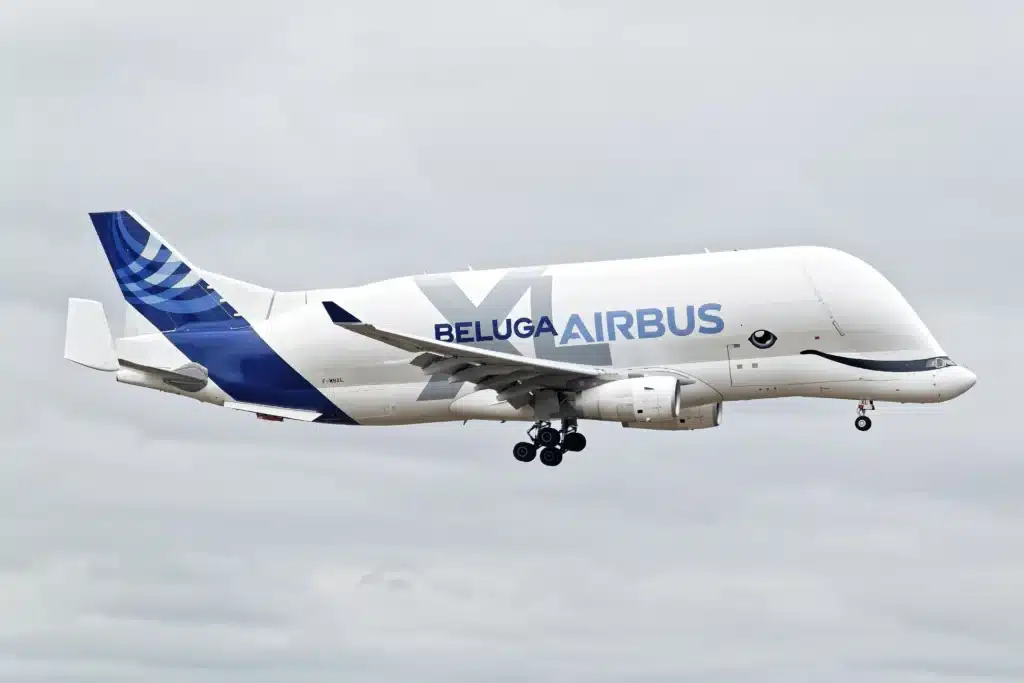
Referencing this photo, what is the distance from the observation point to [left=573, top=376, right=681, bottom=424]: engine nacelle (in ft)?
229

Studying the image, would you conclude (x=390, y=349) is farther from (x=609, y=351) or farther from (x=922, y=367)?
(x=922, y=367)

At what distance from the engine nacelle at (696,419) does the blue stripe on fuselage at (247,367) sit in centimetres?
1288

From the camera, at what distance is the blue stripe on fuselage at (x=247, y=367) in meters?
77.5

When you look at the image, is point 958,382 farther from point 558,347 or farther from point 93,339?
point 93,339

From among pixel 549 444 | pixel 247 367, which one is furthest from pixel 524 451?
pixel 247 367

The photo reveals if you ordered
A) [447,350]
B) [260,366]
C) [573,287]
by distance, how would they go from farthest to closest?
[260,366] < [573,287] < [447,350]

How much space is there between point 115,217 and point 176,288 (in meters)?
4.67

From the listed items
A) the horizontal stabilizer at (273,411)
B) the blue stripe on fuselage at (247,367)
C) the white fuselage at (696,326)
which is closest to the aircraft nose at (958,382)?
the white fuselage at (696,326)

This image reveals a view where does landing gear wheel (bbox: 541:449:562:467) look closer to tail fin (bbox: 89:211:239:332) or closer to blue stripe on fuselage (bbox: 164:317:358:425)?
blue stripe on fuselage (bbox: 164:317:358:425)

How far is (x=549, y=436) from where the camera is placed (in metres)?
73.8

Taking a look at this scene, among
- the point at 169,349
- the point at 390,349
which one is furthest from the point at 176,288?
the point at 390,349

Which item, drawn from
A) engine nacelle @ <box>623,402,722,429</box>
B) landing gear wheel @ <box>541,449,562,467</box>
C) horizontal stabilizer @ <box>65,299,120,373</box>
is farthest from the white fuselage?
horizontal stabilizer @ <box>65,299,120,373</box>

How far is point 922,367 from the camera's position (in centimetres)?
7094

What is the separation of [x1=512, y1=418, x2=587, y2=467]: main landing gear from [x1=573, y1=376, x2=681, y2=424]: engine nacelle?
2.87m
